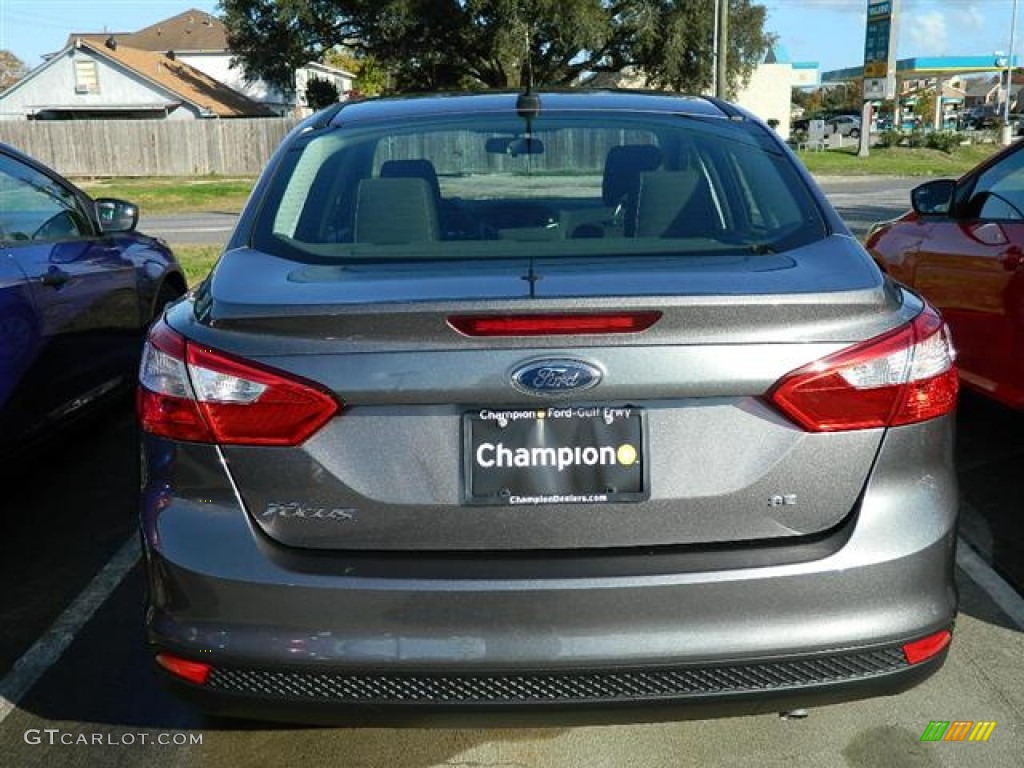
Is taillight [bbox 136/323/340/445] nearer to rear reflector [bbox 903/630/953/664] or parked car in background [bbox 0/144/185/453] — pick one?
rear reflector [bbox 903/630/953/664]

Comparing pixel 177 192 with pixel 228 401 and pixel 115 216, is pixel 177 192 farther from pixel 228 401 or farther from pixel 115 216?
pixel 228 401

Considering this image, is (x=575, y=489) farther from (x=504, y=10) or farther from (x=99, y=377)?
(x=504, y=10)

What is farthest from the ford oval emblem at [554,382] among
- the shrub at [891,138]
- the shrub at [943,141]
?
the shrub at [891,138]

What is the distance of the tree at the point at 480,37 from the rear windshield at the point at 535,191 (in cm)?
3584

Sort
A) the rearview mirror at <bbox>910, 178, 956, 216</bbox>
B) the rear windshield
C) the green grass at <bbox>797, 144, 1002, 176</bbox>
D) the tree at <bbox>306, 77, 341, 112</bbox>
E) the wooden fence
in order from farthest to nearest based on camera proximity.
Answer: the tree at <bbox>306, 77, 341, 112</bbox> → the wooden fence → the green grass at <bbox>797, 144, 1002, 176</bbox> → the rearview mirror at <bbox>910, 178, 956, 216</bbox> → the rear windshield

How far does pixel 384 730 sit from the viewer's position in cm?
300

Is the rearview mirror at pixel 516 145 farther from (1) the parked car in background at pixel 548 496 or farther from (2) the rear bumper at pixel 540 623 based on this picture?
(2) the rear bumper at pixel 540 623

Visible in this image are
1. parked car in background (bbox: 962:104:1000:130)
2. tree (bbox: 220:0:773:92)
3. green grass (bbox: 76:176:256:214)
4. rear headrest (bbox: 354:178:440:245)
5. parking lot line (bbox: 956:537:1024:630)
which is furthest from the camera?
parked car in background (bbox: 962:104:1000:130)

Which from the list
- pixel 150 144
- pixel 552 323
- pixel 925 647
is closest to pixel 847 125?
pixel 150 144

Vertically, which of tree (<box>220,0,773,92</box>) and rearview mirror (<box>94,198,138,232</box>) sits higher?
tree (<box>220,0,773,92</box>)

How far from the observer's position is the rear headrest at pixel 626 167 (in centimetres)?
325

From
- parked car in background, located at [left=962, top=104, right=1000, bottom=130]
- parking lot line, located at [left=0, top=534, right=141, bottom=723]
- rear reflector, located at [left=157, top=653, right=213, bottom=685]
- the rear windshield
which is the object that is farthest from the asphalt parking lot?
parked car in background, located at [left=962, top=104, right=1000, bottom=130]

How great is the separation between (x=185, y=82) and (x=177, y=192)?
31779 millimetres

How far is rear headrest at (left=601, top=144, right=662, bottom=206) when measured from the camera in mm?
3248
